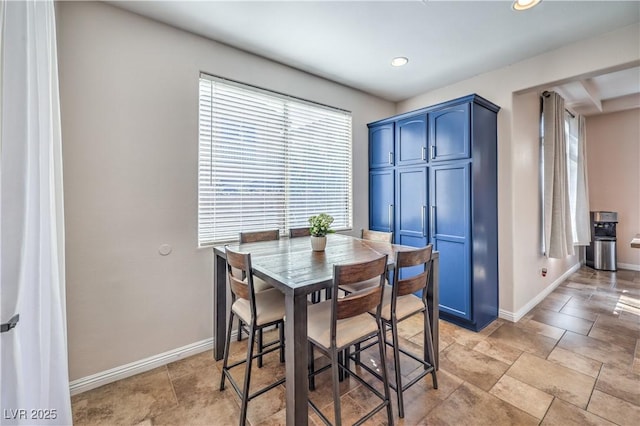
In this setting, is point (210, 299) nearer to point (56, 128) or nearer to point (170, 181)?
point (170, 181)

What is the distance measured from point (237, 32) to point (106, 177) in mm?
1588

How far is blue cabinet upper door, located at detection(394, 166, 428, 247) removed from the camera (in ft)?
10.2

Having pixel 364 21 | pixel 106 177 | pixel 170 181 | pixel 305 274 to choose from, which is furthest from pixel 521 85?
pixel 106 177

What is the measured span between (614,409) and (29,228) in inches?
128

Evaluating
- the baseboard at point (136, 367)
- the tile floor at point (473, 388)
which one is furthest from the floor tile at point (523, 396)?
the baseboard at point (136, 367)

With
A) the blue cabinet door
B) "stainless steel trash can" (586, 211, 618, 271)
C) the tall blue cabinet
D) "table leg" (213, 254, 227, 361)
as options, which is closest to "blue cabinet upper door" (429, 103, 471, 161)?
the tall blue cabinet

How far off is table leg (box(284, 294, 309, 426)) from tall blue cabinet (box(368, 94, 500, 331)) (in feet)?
6.81

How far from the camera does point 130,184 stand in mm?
2062

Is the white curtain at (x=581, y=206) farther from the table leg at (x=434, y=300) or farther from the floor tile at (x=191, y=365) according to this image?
the floor tile at (x=191, y=365)

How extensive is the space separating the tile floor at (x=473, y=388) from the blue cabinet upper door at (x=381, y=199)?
4.55ft

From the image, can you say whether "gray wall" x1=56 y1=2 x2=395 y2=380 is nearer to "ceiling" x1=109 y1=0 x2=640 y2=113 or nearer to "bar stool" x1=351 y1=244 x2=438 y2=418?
"ceiling" x1=109 y1=0 x2=640 y2=113

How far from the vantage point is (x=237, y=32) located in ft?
7.61

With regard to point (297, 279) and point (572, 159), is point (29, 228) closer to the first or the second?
point (297, 279)

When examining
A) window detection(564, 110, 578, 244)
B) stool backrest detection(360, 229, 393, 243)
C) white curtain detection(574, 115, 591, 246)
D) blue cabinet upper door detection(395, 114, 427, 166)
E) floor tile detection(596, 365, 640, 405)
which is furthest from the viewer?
white curtain detection(574, 115, 591, 246)
